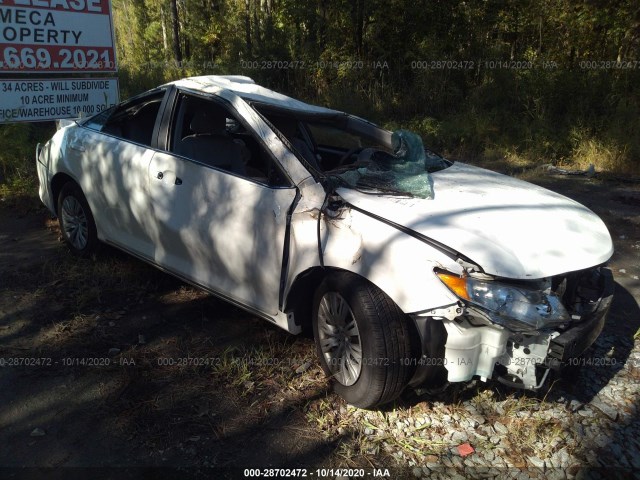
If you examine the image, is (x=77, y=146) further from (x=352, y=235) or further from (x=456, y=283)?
(x=456, y=283)

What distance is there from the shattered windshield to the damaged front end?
2.64ft

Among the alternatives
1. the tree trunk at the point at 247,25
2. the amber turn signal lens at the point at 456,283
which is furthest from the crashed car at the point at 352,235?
the tree trunk at the point at 247,25

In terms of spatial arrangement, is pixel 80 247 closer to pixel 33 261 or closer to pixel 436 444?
pixel 33 261

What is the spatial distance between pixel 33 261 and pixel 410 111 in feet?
28.5

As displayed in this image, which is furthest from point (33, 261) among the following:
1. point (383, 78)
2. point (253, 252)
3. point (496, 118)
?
point (383, 78)

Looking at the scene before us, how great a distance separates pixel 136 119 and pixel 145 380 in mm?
Answer: 2191

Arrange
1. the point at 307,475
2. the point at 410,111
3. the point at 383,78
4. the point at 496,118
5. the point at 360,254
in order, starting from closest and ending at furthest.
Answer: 1. the point at 307,475
2. the point at 360,254
3. the point at 496,118
4. the point at 410,111
5. the point at 383,78

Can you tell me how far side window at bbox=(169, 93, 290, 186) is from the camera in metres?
3.89

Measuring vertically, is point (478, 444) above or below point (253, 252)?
below

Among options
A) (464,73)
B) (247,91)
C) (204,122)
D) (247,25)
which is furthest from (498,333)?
(247,25)

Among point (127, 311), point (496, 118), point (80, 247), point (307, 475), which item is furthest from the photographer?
point (496, 118)

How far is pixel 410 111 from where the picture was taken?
11.8 m

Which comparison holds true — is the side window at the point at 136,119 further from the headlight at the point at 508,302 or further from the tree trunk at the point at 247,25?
the tree trunk at the point at 247,25

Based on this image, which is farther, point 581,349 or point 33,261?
point 33,261
